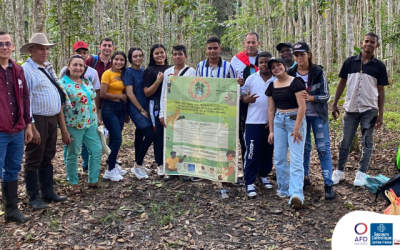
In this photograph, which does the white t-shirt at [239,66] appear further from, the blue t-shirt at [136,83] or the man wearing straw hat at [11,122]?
the man wearing straw hat at [11,122]

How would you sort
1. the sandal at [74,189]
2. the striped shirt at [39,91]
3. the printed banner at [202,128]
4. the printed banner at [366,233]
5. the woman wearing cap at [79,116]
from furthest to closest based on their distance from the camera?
the sandal at [74,189]
the printed banner at [202,128]
the woman wearing cap at [79,116]
the striped shirt at [39,91]
the printed banner at [366,233]

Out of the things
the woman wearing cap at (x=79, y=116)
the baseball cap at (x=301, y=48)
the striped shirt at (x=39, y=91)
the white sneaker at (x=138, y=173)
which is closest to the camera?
the striped shirt at (x=39, y=91)

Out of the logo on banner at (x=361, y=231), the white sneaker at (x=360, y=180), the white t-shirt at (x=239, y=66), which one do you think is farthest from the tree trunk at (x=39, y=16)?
the logo on banner at (x=361, y=231)

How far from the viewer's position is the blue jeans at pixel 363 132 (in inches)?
209

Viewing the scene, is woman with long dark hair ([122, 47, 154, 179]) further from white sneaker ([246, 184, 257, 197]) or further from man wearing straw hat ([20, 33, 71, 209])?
white sneaker ([246, 184, 257, 197])

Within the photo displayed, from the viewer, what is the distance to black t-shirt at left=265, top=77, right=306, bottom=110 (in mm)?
4410

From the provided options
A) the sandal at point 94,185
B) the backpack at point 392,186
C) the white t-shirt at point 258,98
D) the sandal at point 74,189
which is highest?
Result: the white t-shirt at point 258,98

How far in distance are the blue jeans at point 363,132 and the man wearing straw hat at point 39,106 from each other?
4.19 metres

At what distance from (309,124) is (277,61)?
3.72 feet

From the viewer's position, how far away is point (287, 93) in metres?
4.49

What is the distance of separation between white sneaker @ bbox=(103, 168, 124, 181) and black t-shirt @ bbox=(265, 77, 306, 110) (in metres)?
2.73

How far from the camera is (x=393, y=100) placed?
14055mm

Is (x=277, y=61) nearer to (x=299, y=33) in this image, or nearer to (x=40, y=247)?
(x=40, y=247)

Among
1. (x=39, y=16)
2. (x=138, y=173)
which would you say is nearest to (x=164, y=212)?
(x=138, y=173)
